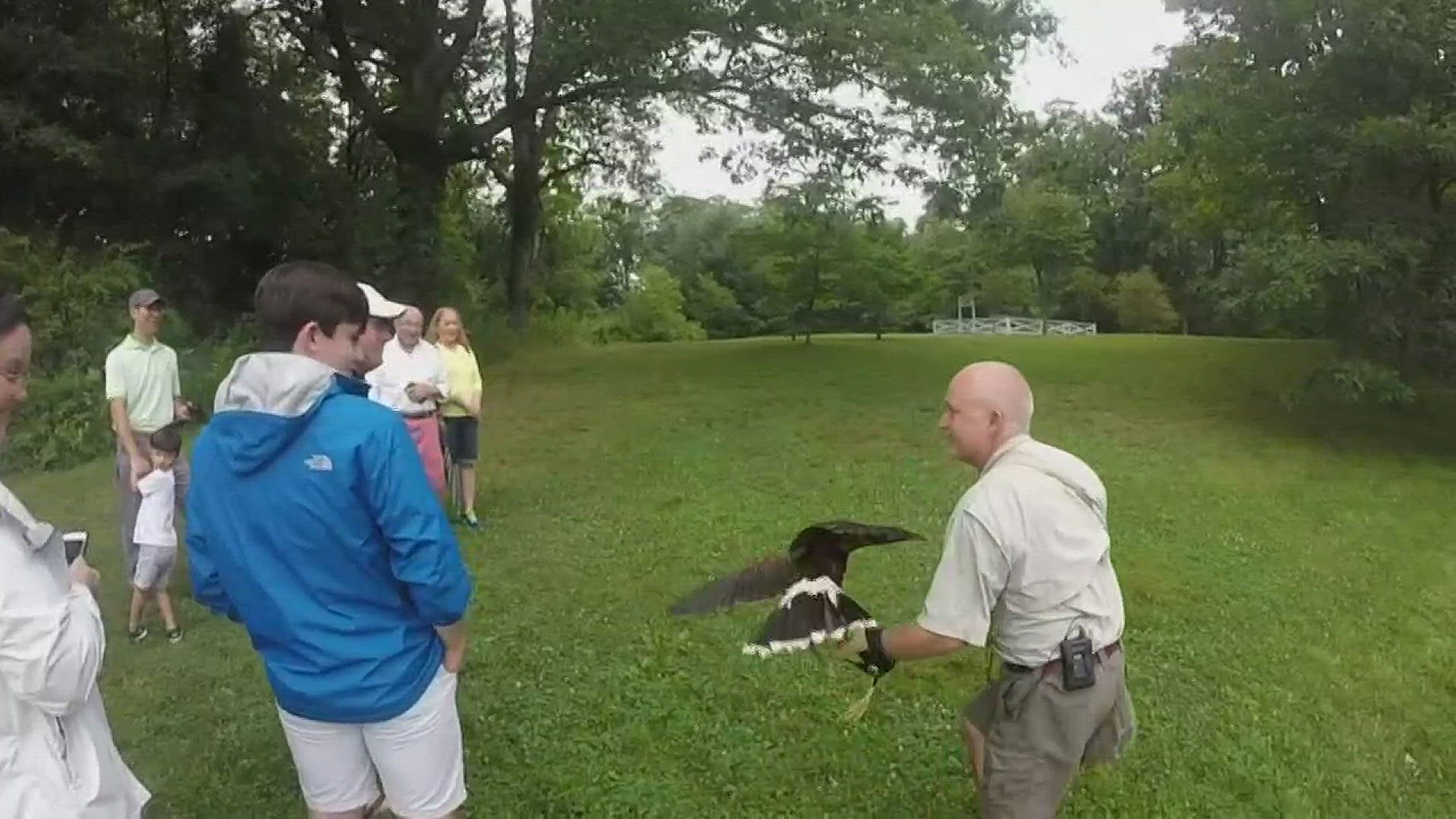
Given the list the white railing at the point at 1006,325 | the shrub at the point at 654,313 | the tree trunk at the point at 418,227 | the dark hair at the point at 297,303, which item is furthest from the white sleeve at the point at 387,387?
the shrub at the point at 654,313

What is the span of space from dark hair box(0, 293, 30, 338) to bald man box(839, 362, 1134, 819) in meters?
1.99

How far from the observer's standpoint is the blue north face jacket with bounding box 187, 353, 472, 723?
2375 millimetres

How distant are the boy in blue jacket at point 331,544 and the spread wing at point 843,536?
986 mm

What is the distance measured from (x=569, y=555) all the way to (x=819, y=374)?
31.9 ft

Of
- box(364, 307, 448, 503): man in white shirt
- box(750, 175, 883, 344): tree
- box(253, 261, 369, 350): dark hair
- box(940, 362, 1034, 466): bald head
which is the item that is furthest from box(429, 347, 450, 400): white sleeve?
box(750, 175, 883, 344): tree

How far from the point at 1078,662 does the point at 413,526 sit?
1633mm

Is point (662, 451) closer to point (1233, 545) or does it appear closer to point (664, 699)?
point (1233, 545)

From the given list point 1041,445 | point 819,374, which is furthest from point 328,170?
point 1041,445

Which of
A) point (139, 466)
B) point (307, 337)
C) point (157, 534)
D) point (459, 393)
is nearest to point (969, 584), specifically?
point (307, 337)

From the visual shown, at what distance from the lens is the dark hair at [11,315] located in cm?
213

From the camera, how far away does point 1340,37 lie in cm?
1120

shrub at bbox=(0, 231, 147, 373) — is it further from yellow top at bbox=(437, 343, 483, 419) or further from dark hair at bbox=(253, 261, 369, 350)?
dark hair at bbox=(253, 261, 369, 350)

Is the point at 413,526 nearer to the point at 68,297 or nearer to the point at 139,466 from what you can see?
the point at 139,466

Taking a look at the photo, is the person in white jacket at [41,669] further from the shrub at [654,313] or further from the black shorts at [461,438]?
the shrub at [654,313]
